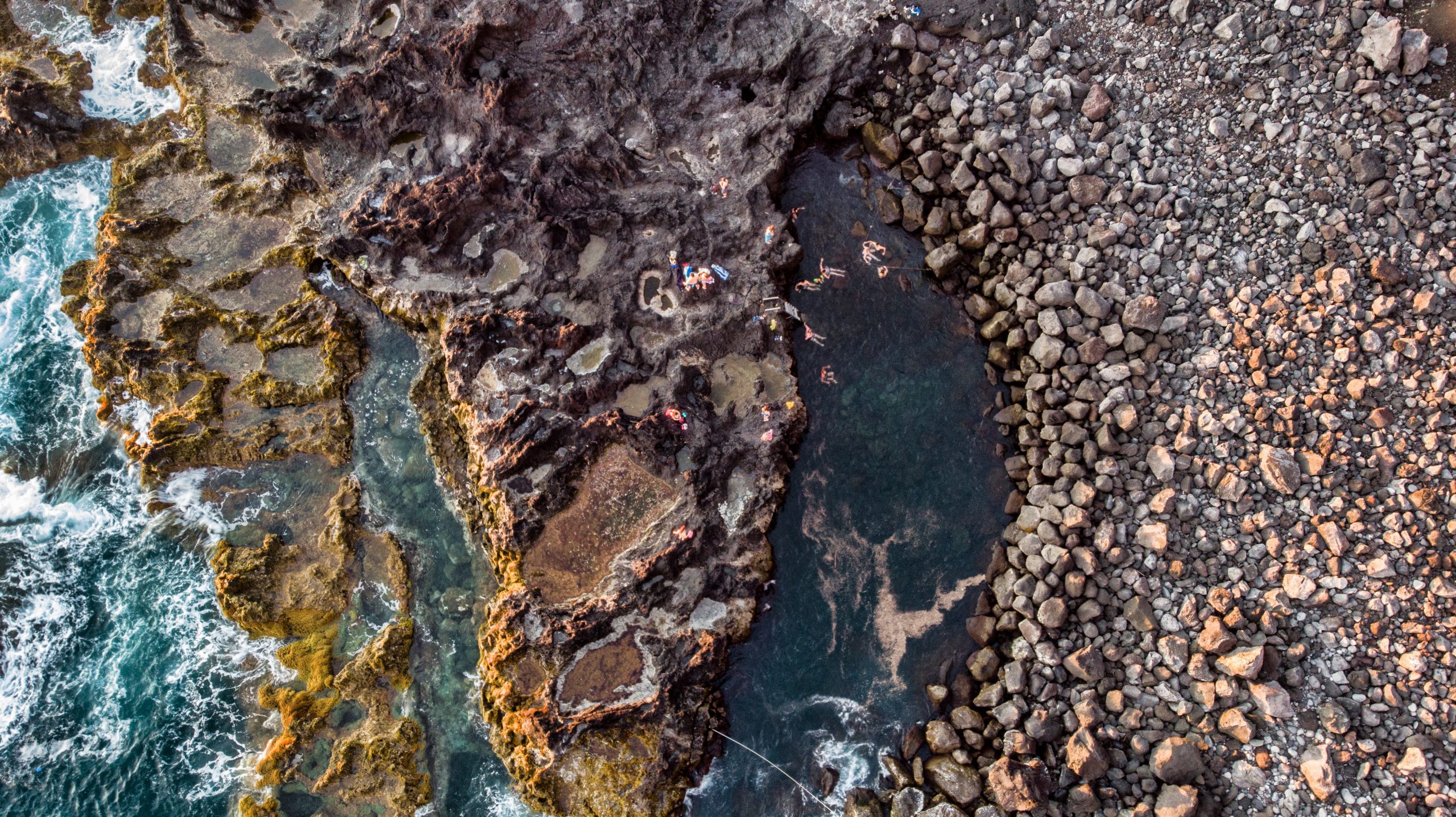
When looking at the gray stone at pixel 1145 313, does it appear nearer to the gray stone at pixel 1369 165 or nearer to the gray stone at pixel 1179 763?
the gray stone at pixel 1369 165

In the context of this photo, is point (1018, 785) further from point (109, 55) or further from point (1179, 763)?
point (109, 55)

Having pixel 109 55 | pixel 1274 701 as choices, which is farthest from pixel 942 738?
pixel 109 55

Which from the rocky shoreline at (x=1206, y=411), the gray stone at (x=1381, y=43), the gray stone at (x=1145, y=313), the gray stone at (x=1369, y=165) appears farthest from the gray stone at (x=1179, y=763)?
the gray stone at (x=1381, y=43)

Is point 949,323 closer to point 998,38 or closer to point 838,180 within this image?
point 838,180

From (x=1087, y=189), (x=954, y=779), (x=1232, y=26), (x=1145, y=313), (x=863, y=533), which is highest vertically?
(x=1232, y=26)

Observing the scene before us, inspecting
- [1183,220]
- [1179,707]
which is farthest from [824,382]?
[1179,707]

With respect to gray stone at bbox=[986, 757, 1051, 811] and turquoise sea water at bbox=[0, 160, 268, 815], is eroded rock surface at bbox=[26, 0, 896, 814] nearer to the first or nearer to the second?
turquoise sea water at bbox=[0, 160, 268, 815]
